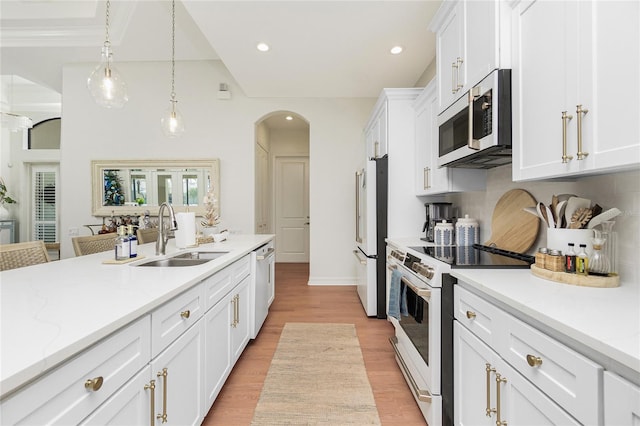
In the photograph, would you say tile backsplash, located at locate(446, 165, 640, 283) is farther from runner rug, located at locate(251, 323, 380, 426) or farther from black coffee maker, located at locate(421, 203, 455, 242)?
runner rug, located at locate(251, 323, 380, 426)

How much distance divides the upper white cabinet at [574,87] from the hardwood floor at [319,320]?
146 cm

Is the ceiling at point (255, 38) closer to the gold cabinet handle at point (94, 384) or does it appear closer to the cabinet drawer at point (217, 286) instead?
the cabinet drawer at point (217, 286)

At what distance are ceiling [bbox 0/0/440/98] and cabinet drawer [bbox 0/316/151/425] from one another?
2.63 metres

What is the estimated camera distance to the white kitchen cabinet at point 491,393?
87 cm

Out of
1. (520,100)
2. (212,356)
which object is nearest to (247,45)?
(520,100)

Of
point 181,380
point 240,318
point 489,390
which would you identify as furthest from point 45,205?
point 489,390

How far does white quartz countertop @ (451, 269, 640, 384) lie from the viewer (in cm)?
65

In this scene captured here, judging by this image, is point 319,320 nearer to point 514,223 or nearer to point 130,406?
point 514,223

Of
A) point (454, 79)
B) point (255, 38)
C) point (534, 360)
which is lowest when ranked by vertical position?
point (534, 360)

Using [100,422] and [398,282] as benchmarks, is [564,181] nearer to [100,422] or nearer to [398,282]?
[398,282]

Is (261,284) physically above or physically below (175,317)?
below

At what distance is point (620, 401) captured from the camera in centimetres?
64

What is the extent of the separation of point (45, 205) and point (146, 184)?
3180 mm

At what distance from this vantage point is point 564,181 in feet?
4.82
